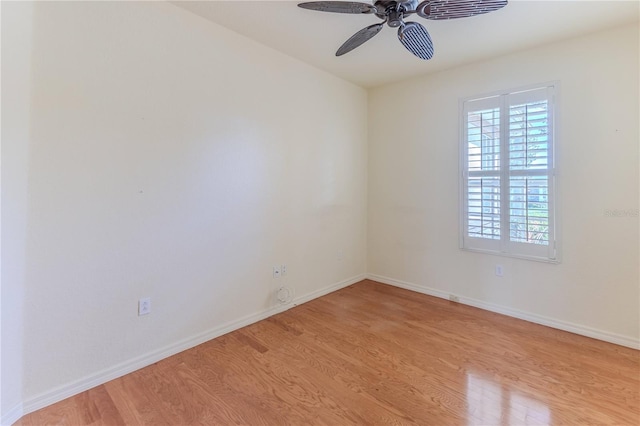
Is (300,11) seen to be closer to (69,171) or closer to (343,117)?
(343,117)

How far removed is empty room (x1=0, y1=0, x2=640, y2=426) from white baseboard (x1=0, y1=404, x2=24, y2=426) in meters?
0.03

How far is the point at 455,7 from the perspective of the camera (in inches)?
65.9

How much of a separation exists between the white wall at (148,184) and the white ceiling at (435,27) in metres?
0.21

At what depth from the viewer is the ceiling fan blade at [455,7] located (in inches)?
63.7

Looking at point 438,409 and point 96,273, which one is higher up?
point 96,273

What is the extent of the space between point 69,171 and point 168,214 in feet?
2.03

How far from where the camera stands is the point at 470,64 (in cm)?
304

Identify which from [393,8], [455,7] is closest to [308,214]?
[393,8]

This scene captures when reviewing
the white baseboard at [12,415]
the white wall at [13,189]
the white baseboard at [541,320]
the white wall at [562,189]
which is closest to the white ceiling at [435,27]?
the white wall at [562,189]

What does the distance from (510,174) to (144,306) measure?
336 centimetres

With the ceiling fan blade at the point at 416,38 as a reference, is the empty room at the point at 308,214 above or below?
below

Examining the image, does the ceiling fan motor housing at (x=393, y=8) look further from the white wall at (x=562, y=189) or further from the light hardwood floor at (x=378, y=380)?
the light hardwood floor at (x=378, y=380)

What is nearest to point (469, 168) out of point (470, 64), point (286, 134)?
point (470, 64)

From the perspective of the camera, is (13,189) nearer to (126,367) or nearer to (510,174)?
(126,367)
